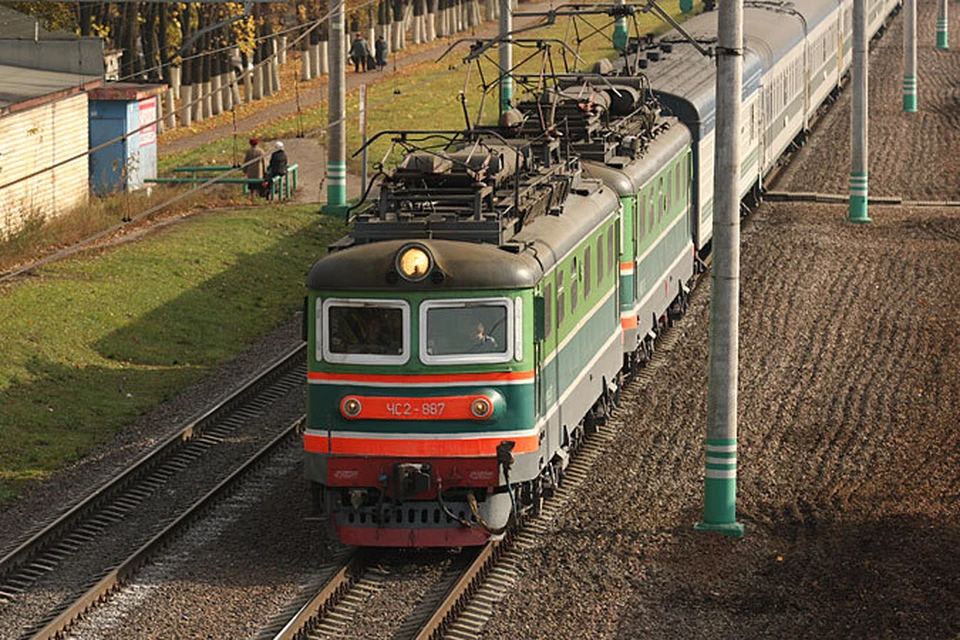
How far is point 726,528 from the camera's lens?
1641 centimetres

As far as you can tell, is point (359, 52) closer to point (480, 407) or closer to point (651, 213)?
point (651, 213)

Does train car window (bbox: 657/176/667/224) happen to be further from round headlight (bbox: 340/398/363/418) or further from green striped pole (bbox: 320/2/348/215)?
green striped pole (bbox: 320/2/348/215)

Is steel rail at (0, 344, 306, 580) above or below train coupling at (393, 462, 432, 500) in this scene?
below

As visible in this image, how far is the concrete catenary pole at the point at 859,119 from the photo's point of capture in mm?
31812

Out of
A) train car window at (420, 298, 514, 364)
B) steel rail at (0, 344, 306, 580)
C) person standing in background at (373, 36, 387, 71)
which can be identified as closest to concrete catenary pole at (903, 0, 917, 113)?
person standing in background at (373, 36, 387, 71)

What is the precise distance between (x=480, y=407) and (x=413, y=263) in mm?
Result: 1376

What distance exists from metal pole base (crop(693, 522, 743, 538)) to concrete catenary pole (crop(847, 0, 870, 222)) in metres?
17.1

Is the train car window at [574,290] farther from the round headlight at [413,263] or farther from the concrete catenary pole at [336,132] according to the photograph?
the concrete catenary pole at [336,132]

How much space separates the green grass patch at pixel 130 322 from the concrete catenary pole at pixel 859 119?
987 cm

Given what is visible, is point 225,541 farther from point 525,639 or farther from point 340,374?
point 525,639

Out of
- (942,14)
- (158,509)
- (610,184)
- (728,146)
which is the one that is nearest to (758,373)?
(610,184)

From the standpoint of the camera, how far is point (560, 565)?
15555 mm

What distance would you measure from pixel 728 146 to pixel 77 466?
7945 millimetres

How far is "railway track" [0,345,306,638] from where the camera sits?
14867 mm
